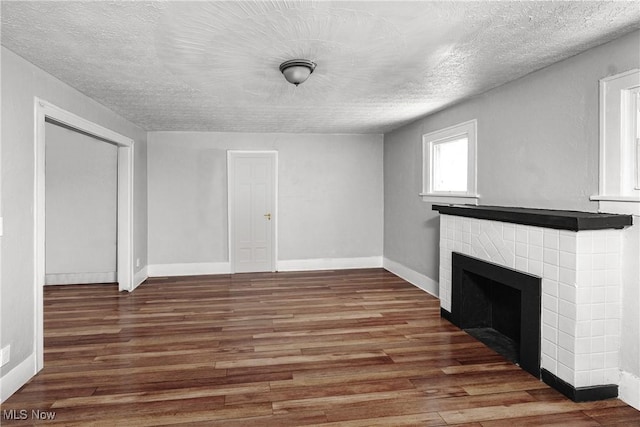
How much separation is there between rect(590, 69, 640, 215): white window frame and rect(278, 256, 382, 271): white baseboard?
4.65 m

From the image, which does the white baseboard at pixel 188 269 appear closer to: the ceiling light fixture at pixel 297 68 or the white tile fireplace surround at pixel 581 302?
the ceiling light fixture at pixel 297 68

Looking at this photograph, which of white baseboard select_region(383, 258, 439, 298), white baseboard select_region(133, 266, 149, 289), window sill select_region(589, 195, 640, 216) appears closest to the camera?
window sill select_region(589, 195, 640, 216)

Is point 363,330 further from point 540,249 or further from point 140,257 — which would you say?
point 140,257

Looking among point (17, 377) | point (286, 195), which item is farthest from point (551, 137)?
point (286, 195)

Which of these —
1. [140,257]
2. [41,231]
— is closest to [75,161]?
[140,257]

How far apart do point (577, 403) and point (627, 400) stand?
33cm

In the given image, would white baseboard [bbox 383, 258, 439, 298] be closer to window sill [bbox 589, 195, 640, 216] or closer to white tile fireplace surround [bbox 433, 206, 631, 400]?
white tile fireplace surround [bbox 433, 206, 631, 400]

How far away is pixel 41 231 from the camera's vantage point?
3.10 meters

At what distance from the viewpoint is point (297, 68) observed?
10.0ft

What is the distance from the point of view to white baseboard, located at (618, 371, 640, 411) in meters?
2.50

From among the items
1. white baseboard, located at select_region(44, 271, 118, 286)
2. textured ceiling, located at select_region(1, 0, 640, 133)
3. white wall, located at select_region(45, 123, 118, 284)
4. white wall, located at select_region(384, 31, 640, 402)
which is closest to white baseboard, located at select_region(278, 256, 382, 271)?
white baseboard, located at select_region(44, 271, 118, 286)

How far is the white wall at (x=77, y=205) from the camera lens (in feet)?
19.6

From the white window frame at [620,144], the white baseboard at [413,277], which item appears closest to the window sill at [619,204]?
the white window frame at [620,144]

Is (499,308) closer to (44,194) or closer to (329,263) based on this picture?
(329,263)
